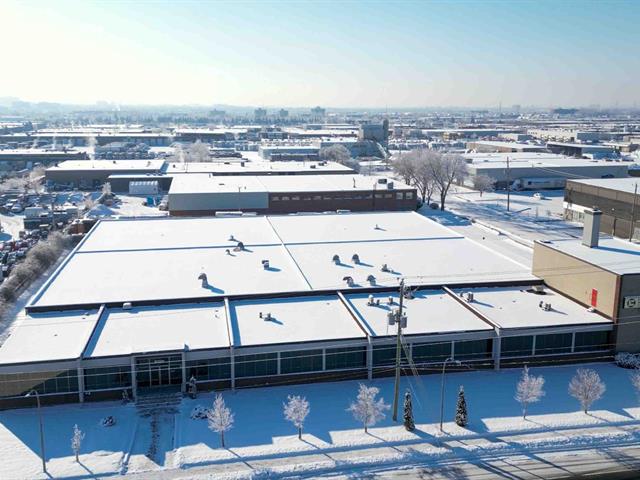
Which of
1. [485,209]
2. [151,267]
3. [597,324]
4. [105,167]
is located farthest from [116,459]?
[105,167]

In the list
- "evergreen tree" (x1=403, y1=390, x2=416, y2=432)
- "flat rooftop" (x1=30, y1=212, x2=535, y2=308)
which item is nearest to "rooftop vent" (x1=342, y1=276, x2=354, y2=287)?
"flat rooftop" (x1=30, y1=212, x2=535, y2=308)

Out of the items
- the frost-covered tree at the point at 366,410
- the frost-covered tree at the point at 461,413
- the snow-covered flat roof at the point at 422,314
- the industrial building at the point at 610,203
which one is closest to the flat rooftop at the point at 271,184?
the industrial building at the point at 610,203

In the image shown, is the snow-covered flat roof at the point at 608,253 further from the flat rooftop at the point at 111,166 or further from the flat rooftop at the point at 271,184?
the flat rooftop at the point at 111,166

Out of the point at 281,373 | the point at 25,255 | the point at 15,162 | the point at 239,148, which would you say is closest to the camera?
the point at 281,373

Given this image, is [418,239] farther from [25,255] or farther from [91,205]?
[91,205]

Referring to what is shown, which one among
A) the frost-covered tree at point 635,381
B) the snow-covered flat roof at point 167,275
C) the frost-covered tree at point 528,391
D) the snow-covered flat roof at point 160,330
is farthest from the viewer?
the snow-covered flat roof at point 167,275

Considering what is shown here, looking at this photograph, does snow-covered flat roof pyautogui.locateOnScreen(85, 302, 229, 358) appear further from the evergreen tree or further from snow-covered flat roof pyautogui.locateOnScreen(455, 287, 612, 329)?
snow-covered flat roof pyautogui.locateOnScreen(455, 287, 612, 329)

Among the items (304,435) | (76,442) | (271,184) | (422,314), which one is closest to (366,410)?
(304,435)

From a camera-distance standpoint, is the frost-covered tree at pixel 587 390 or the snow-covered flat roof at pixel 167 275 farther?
the snow-covered flat roof at pixel 167 275
